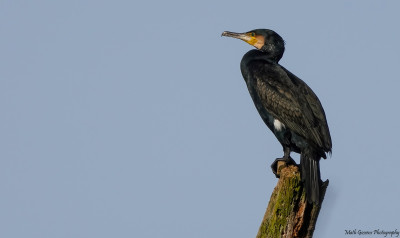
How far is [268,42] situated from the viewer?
9.43 m

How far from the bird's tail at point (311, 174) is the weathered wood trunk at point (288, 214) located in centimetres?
7

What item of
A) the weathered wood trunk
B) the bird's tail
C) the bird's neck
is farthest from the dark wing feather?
the weathered wood trunk

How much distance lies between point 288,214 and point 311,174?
137cm

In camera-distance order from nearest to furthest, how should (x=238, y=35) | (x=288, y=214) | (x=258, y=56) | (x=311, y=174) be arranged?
(x=288, y=214) → (x=311, y=174) → (x=258, y=56) → (x=238, y=35)

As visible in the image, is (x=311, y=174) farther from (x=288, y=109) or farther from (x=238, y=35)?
(x=238, y=35)

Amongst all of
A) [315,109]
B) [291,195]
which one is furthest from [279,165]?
[291,195]

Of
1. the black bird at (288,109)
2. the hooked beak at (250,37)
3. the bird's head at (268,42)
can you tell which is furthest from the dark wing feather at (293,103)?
the hooked beak at (250,37)

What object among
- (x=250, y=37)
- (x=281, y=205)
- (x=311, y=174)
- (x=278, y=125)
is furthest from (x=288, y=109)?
(x=281, y=205)

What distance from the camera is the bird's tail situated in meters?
5.87

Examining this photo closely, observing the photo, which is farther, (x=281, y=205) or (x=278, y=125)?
(x=278, y=125)

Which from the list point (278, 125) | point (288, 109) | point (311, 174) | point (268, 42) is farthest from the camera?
point (268, 42)

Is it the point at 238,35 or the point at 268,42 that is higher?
the point at 238,35

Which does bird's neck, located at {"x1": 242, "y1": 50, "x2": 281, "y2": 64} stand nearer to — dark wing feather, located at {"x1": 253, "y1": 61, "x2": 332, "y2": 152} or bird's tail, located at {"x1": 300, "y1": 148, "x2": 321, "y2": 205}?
dark wing feather, located at {"x1": 253, "y1": 61, "x2": 332, "y2": 152}

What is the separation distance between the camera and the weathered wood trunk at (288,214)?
18.2ft
